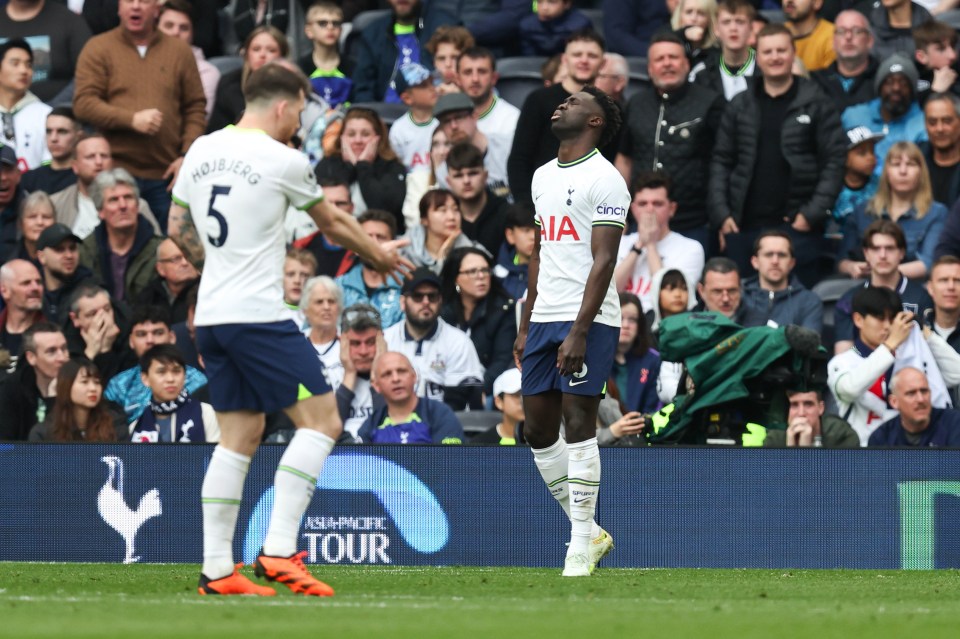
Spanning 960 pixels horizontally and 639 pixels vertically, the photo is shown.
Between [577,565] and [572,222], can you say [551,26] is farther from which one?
Result: [577,565]

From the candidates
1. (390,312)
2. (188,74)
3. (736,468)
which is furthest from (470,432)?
(188,74)

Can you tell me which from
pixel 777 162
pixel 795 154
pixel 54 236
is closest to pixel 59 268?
pixel 54 236

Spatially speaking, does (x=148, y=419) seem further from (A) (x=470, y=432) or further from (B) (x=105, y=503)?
(A) (x=470, y=432)

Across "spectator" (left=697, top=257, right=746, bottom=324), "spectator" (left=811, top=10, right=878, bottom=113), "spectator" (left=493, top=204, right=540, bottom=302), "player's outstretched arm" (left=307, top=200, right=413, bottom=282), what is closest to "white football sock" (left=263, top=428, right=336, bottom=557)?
"player's outstretched arm" (left=307, top=200, right=413, bottom=282)

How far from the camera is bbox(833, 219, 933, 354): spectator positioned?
13039mm

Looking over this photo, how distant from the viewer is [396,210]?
14.7 meters

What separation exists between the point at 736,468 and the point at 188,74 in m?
6.84

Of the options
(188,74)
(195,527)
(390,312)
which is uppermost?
(188,74)

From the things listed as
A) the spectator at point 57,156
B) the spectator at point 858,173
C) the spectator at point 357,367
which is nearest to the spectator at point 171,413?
the spectator at point 357,367

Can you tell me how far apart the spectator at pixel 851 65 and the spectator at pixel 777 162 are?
A: 70 cm

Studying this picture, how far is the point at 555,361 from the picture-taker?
29.7 feet

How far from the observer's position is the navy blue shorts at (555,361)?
8.91 metres

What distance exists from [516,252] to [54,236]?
3.74 m

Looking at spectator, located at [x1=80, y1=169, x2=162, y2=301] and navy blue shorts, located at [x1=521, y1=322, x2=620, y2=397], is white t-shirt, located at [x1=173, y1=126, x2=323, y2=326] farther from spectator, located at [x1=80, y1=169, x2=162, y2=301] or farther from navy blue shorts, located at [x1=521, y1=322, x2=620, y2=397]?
spectator, located at [x1=80, y1=169, x2=162, y2=301]
